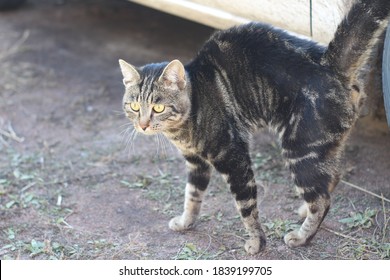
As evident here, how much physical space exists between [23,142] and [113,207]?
4.60 feet

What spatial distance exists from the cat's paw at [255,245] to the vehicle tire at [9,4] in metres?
5.64

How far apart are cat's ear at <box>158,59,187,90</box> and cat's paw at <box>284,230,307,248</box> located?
1.15 m

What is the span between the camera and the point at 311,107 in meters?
3.65

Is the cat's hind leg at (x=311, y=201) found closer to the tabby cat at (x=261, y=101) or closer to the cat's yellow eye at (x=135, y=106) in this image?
the tabby cat at (x=261, y=101)

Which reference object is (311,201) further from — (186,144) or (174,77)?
(174,77)

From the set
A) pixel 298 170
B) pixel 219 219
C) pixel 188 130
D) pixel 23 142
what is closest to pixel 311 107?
pixel 298 170

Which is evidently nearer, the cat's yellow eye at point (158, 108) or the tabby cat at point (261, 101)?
the tabby cat at point (261, 101)

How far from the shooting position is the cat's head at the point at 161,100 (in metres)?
3.84

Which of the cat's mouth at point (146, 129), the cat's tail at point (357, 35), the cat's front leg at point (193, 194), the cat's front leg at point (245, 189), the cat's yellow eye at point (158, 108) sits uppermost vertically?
the cat's tail at point (357, 35)

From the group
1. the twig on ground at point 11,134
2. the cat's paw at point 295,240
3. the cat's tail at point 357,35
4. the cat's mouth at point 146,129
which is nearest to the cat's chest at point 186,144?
the cat's mouth at point 146,129
